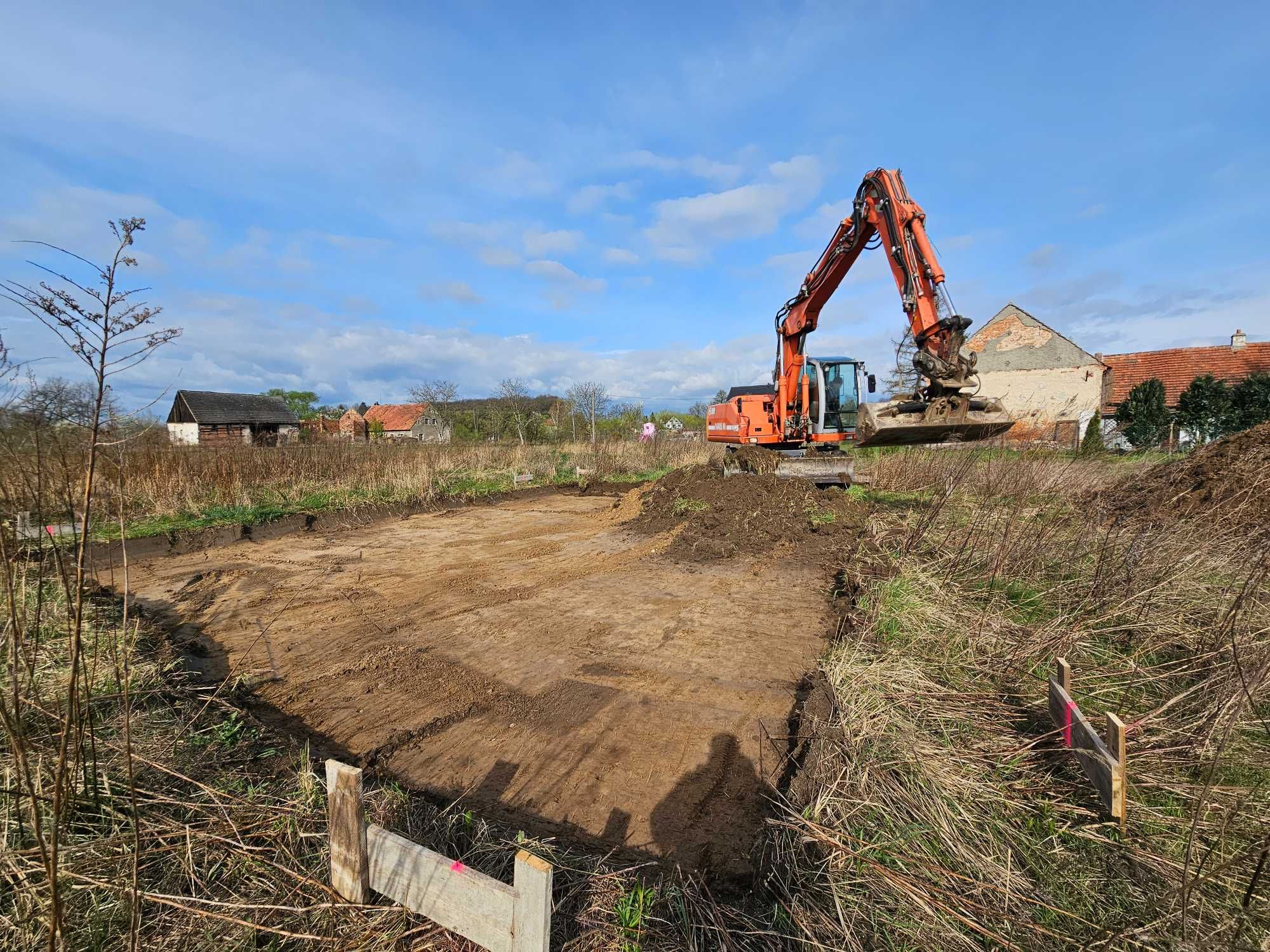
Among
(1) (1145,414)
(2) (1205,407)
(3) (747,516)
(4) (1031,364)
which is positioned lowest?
(3) (747,516)

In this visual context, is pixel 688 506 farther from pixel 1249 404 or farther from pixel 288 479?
pixel 1249 404

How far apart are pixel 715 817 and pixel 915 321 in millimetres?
6752

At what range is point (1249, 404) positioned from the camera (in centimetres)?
1912

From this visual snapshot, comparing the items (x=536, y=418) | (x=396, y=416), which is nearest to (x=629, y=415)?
(x=536, y=418)

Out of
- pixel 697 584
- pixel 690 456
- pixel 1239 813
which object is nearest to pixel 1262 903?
pixel 1239 813

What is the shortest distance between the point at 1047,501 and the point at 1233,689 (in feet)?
12.7

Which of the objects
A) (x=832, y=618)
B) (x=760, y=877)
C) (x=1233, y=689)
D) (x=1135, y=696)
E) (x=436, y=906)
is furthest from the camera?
(x=832, y=618)

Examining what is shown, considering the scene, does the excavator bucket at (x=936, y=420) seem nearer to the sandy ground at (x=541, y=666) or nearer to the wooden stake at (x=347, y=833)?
the sandy ground at (x=541, y=666)

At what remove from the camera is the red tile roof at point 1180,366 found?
23891 millimetres

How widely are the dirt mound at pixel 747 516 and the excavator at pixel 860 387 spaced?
1.13 m

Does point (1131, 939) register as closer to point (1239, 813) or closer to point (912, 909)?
point (912, 909)

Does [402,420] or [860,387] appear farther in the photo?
[402,420]

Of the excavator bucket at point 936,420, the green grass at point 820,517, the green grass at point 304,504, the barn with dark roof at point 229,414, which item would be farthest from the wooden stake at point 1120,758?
the barn with dark roof at point 229,414

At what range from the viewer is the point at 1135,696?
3.32 metres
